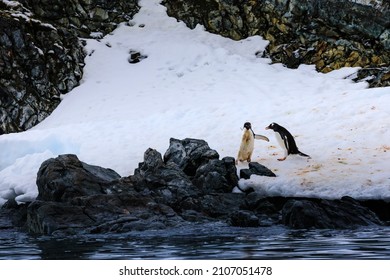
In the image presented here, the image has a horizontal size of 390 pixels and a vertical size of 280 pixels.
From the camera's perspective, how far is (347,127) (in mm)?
18719

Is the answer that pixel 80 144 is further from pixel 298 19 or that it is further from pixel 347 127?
pixel 298 19

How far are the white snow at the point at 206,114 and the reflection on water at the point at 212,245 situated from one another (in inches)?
144

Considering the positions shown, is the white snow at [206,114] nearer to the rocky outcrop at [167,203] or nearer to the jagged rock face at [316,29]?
the rocky outcrop at [167,203]

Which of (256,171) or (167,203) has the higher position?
(256,171)

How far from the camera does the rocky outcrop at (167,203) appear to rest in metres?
11.4

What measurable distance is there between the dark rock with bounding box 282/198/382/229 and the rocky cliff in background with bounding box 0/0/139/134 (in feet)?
65.1

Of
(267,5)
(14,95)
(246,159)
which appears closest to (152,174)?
(246,159)

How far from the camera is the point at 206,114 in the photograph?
74.8 feet

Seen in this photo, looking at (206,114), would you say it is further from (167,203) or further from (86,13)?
(86,13)

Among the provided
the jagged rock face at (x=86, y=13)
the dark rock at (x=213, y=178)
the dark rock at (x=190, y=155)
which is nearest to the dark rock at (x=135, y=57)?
the jagged rock face at (x=86, y=13)

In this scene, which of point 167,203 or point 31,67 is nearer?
point 167,203

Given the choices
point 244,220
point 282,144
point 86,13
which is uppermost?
point 86,13

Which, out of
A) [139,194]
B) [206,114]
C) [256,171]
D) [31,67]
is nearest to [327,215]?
[256,171]

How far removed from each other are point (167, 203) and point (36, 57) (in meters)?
20.1
